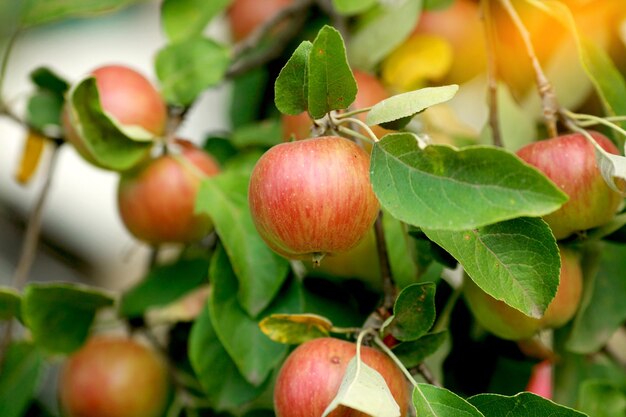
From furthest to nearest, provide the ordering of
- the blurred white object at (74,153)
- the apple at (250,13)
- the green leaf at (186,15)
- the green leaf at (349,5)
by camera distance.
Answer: the blurred white object at (74,153) → the apple at (250,13) → the green leaf at (186,15) → the green leaf at (349,5)

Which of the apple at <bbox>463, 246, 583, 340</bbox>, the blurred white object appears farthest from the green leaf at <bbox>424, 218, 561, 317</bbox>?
the blurred white object

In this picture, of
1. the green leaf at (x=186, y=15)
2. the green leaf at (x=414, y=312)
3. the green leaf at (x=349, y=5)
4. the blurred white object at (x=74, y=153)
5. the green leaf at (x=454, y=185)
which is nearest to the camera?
the green leaf at (x=454, y=185)

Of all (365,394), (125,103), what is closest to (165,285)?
(125,103)

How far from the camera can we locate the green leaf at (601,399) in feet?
2.56

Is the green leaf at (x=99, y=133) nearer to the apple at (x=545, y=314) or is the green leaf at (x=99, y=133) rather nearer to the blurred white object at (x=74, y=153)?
the apple at (x=545, y=314)

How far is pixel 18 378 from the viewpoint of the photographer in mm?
970

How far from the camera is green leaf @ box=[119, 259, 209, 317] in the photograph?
3.11ft

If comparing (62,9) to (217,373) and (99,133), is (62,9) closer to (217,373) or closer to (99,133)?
(99,133)

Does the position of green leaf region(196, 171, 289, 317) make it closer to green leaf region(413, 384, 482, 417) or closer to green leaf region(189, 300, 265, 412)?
green leaf region(189, 300, 265, 412)

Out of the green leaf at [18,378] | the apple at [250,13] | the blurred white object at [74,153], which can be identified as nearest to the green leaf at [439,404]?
the green leaf at [18,378]

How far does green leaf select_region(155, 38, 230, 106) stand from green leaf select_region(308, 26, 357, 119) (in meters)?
0.32

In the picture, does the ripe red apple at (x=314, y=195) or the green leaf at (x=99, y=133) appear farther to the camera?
the green leaf at (x=99, y=133)

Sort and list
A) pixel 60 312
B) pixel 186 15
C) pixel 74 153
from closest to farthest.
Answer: pixel 60 312 < pixel 186 15 < pixel 74 153

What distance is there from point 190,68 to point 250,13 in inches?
8.9
